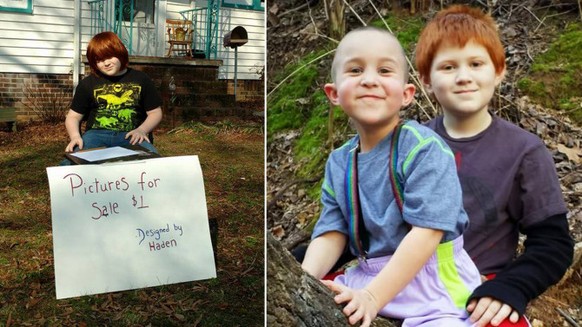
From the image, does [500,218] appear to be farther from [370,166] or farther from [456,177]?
[370,166]

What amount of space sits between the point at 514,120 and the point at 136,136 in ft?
6.20

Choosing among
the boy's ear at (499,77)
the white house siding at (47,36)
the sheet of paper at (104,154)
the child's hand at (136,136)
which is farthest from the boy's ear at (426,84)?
the white house siding at (47,36)

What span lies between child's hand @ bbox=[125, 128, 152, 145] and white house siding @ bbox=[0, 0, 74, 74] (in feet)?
8.38

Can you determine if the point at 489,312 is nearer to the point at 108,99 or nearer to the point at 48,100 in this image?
the point at 108,99

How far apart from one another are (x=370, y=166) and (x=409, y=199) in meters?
0.12

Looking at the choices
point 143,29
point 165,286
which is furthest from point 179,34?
point 165,286

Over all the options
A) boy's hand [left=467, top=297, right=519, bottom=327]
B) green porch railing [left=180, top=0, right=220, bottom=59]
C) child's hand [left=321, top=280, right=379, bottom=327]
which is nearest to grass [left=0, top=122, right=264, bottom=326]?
green porch railing [left=180, top=0, right=220, bottom=59]

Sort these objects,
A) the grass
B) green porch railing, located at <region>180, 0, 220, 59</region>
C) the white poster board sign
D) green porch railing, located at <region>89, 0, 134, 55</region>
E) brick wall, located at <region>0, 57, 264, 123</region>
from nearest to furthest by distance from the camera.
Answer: the white poster board sign < the grass < brick wall, located at <region>0, 57, 264, 123</region> < green porch railing, located at <region>89, 0, 134, 55</region> < green porch railing, located at <region>180, 0, 220, 59</region>

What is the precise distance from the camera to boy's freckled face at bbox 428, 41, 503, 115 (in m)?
1.76

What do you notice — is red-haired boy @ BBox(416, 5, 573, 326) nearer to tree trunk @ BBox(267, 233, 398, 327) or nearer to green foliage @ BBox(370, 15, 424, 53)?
green foliage @ BBox(370, 15, 424, 53)

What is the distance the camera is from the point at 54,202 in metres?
3.06

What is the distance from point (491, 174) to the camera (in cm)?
173

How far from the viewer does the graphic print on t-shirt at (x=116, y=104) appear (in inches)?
128

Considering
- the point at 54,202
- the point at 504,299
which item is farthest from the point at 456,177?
the point at 54,202
